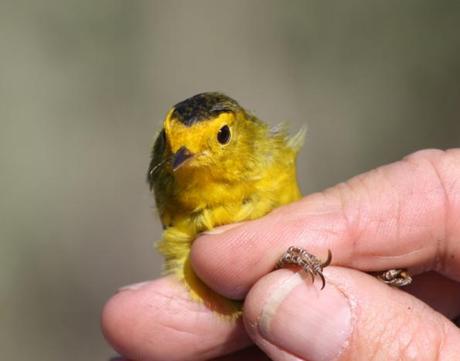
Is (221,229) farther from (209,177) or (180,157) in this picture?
(180,157)

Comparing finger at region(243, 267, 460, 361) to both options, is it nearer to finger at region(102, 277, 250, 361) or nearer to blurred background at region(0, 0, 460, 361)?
finger at region(102, 277, 250, 361)

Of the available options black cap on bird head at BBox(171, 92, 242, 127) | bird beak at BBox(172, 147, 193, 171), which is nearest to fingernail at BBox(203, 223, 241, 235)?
bird beak at BBox(172, 147, 193, 171)

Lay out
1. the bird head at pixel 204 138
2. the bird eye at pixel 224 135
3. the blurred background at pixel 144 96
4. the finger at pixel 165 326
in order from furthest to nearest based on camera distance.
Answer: the blurred background at pixel 144 96 < the finger at pixel 165 326 < the bird eye at pixel 224 135 < the bird head at pixel 204 138

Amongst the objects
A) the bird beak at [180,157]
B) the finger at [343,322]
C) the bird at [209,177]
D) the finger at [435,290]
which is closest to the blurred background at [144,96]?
the bird at [209,177]

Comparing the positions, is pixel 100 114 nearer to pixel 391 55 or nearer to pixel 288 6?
pixel 288 6

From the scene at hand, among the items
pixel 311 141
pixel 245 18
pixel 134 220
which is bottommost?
pixel 134 220

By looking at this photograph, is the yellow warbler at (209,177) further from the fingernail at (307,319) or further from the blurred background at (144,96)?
the blurred background at (144,96)

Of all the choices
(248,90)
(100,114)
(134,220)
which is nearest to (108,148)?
(100,114)
